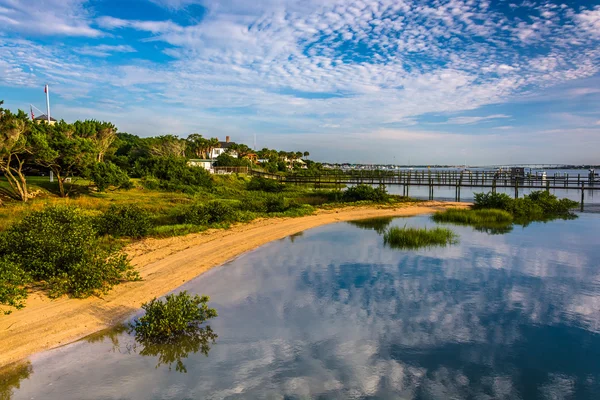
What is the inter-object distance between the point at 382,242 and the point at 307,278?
773cm

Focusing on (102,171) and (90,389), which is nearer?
(90,389)

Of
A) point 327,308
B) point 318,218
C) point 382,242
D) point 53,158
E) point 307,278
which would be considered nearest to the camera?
point 327,308

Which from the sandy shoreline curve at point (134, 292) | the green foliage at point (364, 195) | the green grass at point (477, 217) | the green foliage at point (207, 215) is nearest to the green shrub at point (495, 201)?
the green grass at point (477, 217)

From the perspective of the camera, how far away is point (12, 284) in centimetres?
908

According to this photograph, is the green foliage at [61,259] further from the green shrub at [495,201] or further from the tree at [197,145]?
the tree at [197,145]

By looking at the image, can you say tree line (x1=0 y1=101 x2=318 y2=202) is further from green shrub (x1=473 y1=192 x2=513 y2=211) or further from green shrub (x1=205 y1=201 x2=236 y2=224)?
green shrub (x1=473 y1=192 x2=513 y2=211)

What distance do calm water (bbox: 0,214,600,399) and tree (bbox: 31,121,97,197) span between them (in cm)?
1676

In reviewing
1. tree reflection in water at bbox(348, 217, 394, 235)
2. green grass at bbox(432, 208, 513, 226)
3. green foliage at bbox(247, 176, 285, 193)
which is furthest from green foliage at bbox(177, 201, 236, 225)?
green foliage at bbox(247, 176, 285, 193)

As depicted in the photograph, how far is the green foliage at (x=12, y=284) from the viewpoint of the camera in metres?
8.53

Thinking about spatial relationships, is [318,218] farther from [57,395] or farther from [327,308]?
[57,395]

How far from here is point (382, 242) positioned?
65.8ft

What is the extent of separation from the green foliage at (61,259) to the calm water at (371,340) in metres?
2.25

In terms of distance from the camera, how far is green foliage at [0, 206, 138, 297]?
994cm

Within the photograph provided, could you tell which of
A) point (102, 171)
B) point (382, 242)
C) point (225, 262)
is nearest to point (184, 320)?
point (225, 262)
